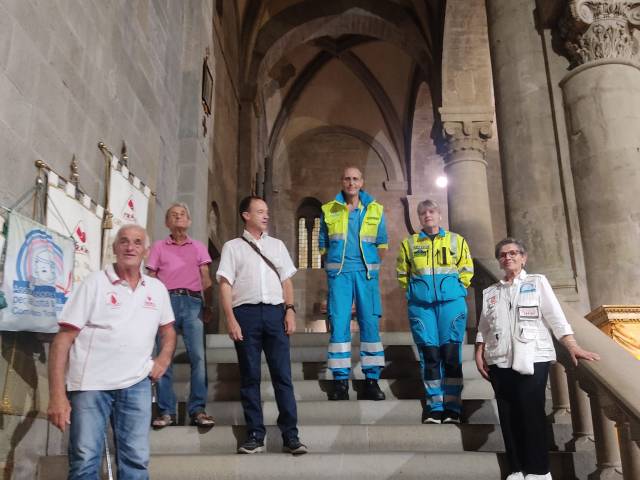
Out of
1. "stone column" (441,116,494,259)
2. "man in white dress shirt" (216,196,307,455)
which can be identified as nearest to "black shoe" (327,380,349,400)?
"man in white dress shirt" (216,196,307,455)

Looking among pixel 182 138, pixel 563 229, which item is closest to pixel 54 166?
pixel 182 138

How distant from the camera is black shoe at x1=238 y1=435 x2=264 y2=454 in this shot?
405 centimetres

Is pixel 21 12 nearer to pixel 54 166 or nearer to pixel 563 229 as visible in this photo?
pixel 54 166

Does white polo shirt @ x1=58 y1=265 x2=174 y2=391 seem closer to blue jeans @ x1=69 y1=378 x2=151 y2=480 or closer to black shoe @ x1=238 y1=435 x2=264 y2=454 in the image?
blue jeans @ x1=69 y1=378 x2=151 y2=480

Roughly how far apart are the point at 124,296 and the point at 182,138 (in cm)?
556

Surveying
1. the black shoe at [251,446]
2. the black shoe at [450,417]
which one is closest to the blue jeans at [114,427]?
the black shoe at [251,446]

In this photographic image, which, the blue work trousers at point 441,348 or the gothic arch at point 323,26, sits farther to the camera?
the gothic arch at point 323,26

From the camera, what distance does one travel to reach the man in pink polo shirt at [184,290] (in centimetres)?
468

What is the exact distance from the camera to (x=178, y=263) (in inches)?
201

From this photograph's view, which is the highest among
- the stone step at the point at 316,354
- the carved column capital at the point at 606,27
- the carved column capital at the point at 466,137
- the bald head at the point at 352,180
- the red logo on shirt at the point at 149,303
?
the carved column capital at the point at 466,137

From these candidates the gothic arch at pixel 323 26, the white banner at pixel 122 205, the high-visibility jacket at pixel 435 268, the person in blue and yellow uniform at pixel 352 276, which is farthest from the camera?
the gothic arch at pixel 323 26

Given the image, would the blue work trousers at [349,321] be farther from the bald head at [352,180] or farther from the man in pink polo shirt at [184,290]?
the man in pink polo shirt at [184,290]

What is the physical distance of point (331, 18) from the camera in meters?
17.5

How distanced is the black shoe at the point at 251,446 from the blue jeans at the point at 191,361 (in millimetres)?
643
